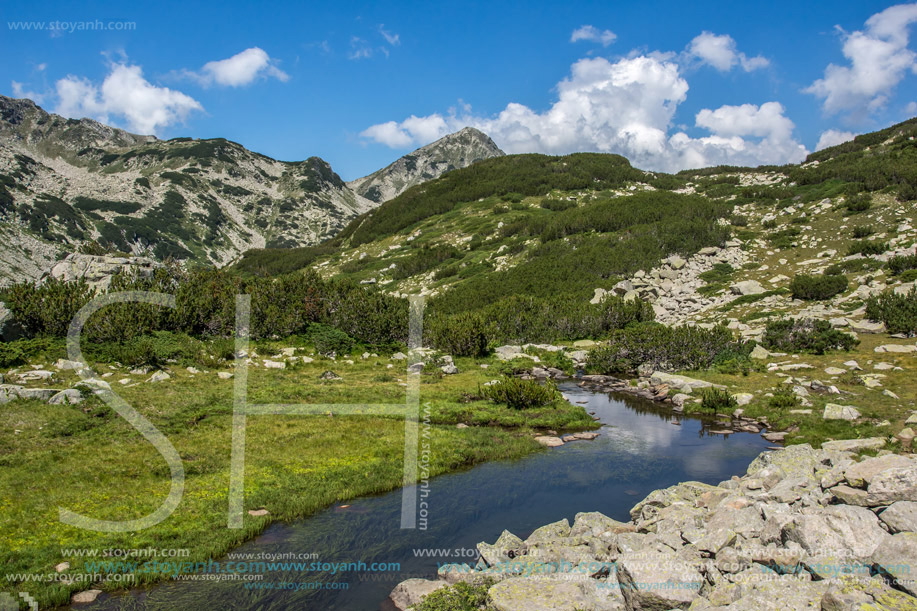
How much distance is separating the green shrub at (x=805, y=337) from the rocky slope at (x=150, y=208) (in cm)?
9219

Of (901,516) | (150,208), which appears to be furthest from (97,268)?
(150,208)

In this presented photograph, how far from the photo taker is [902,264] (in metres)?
29.6

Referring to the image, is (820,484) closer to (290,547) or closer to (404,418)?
(290,547)

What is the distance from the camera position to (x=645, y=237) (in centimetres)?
4850

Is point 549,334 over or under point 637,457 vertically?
over

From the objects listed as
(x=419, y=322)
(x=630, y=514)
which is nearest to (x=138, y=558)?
(x=630, y=514)

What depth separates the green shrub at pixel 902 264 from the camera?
29.3 meters

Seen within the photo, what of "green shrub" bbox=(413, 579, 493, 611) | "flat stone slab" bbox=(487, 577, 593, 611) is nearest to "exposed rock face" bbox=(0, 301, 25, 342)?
"green shrub" bbox=(413, 579, 493, 611)

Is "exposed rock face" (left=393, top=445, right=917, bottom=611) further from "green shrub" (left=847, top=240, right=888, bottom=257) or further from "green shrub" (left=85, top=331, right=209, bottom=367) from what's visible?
"green shrub" (left=847, top=240, right=888, bottom=257)

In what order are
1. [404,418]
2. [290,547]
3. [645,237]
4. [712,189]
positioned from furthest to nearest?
[712,189] → [645,237] → [404,418] → [290,547]

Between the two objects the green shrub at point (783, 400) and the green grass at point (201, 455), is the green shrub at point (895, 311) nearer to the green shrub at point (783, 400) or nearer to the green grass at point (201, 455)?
the green shrub at point (783, 400)

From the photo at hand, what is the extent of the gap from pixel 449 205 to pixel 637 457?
69083 mm

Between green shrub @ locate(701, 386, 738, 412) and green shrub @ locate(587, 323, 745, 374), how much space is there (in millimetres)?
5611

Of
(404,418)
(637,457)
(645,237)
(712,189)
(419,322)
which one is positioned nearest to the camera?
(637,457)
